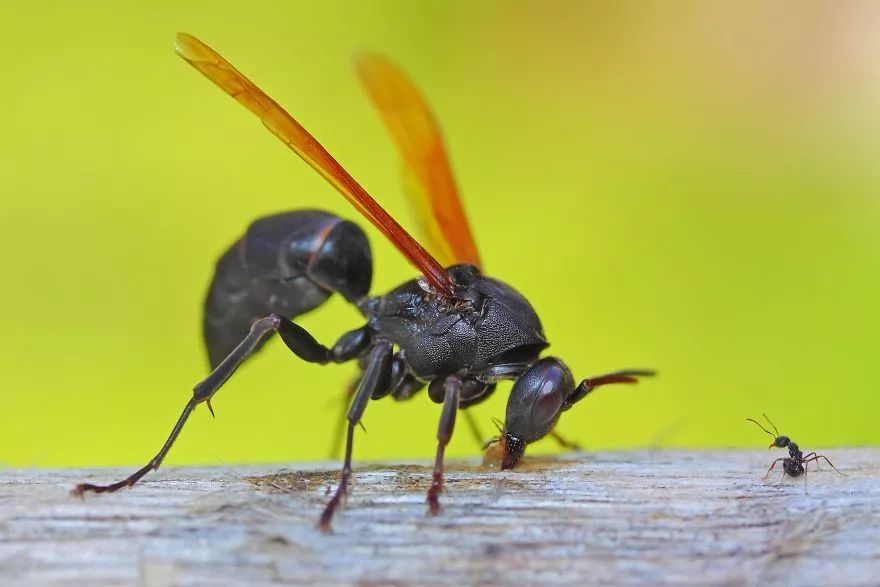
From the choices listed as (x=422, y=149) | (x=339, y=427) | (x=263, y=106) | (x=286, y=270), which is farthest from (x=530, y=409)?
(x=339, y=427)

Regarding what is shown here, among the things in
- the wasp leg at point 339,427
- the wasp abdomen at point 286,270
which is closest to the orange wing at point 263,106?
the wasp abdomen at point 286,270

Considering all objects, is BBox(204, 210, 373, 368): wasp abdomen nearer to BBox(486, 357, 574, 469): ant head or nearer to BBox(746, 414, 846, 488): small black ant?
BBox(486, 357, 574, 469): ant head

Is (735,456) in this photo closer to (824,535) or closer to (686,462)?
(686,462)

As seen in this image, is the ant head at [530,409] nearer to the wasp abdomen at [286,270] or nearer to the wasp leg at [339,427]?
the wasp abdomen at [286,270]

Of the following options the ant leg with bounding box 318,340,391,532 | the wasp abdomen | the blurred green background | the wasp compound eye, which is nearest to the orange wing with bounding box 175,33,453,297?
the ant leg with bounding box 318,340,391,532

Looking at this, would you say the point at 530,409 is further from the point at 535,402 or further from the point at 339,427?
the point at 339,427

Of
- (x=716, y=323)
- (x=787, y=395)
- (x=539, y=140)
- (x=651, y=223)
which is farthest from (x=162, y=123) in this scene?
(x=787, y=395)
